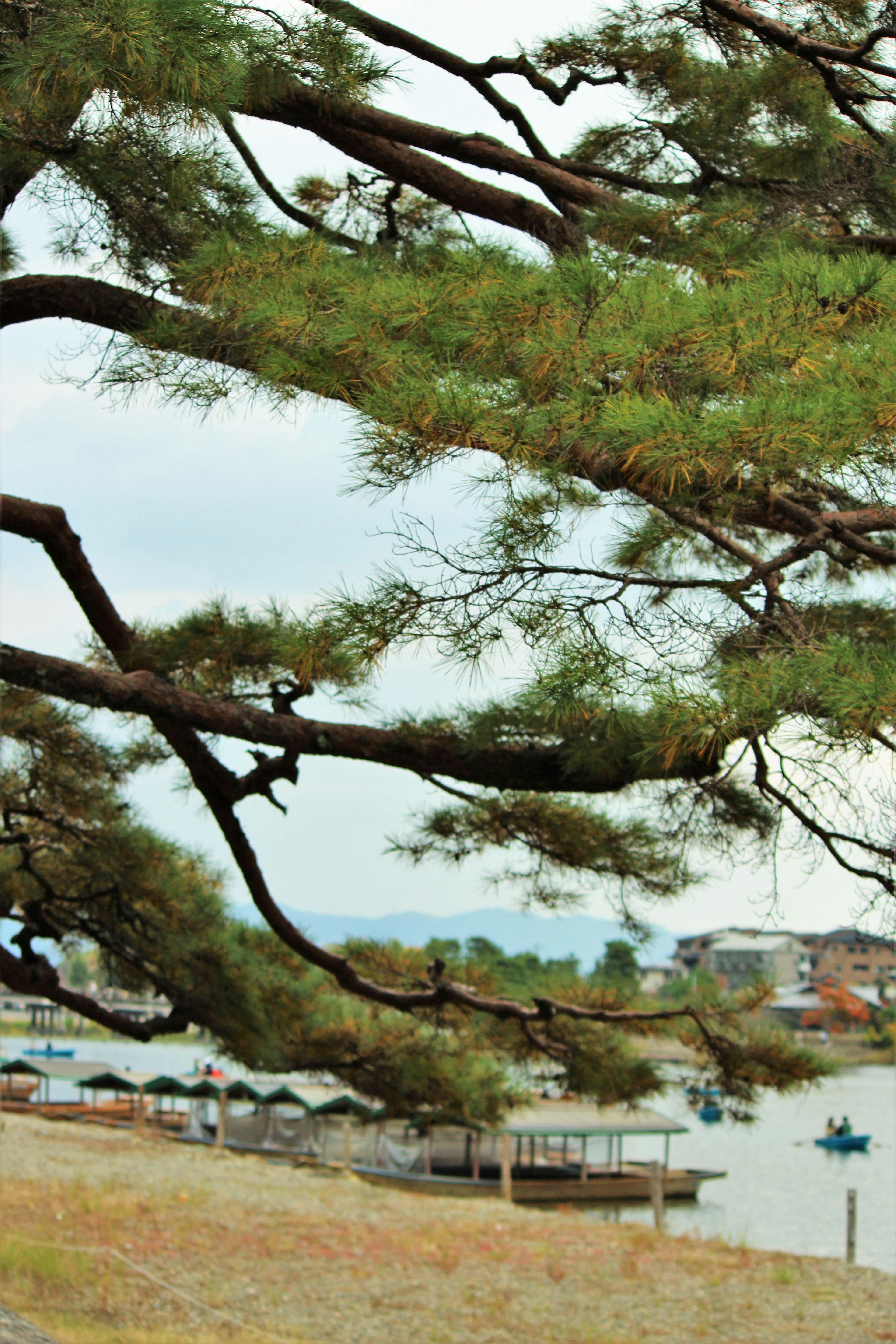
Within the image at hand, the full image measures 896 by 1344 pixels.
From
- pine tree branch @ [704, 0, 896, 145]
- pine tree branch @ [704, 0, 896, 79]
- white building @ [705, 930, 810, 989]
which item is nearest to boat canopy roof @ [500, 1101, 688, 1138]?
pine tree branch @ [704, 0, 896, 145]

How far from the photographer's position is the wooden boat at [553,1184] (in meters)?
12.1

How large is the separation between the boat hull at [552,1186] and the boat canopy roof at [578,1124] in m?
0.50

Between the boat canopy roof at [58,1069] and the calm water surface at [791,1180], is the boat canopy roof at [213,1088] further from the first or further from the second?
the calm water surface at [791,1180]

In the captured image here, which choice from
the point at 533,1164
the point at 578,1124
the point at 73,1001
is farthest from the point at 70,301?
the point at 533,1164

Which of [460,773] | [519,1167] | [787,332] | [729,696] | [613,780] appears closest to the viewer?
[729,696]

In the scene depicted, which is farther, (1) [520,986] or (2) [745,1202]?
(2) [745,1202]

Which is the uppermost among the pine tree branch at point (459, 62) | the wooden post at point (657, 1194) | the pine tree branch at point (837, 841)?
the pine tree branch at point (459, 62)

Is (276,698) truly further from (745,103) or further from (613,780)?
(745,103)

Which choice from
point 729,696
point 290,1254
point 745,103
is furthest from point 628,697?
point 290,1254

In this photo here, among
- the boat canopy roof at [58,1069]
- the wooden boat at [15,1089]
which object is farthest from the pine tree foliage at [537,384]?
the wooden boat at [15,1089]

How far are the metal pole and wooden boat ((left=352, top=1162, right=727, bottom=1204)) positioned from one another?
3063mm

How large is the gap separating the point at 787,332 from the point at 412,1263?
7021 mm

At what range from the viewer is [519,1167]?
13.2 meters

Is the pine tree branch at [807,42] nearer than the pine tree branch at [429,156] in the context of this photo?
Yes
